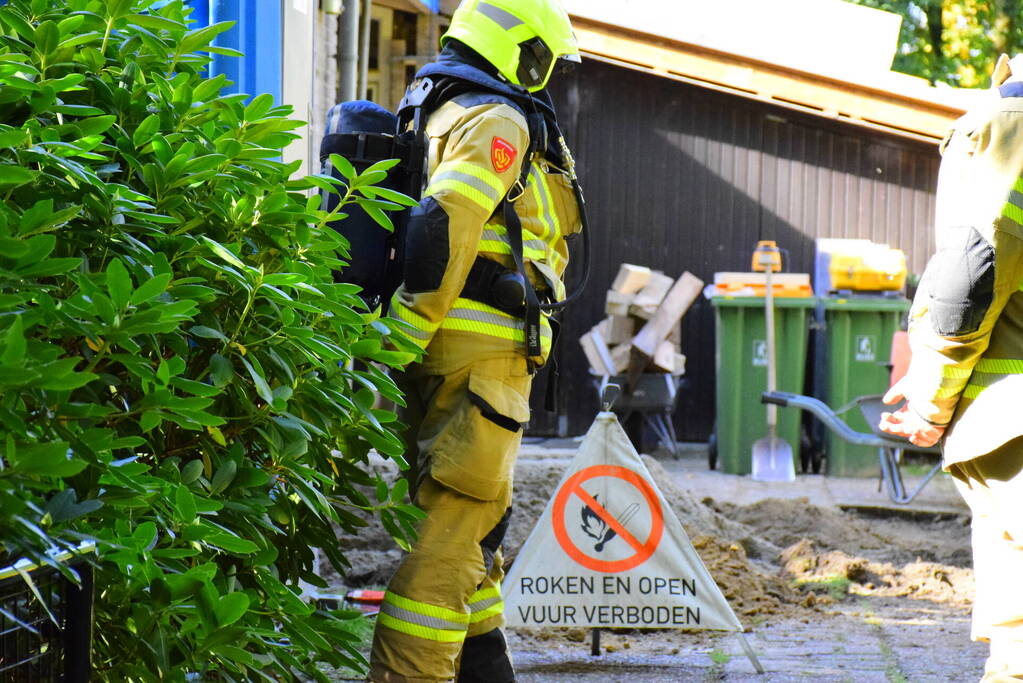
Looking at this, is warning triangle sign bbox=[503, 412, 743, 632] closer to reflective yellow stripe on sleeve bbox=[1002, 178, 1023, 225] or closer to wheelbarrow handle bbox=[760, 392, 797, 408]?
reflective yellow stripe on sleeve bbox=[1002, 178, 1023, 225]

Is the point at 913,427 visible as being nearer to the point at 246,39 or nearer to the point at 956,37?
the point at 246,39

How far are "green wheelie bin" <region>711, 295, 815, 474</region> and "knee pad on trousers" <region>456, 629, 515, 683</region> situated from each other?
6.47 meters

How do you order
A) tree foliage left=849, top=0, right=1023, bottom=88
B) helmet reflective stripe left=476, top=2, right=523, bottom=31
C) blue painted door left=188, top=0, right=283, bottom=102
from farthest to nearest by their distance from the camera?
tree foliage left=849, top=0, right=1023, bottom=88
blue painted door left=188, top=0, right=283, bottom=102
helmet reflective stripe left=476, top=2, right=523, bottom=31

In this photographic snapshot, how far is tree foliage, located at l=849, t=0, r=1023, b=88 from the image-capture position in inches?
782

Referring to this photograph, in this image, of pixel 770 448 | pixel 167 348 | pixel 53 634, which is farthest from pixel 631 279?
pixel 53 634

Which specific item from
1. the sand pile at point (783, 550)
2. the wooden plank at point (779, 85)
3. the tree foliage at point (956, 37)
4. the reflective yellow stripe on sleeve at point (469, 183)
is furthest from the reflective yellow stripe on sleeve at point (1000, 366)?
the tree foliage at point (956, 37)

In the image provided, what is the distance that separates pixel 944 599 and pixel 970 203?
11.0 ft

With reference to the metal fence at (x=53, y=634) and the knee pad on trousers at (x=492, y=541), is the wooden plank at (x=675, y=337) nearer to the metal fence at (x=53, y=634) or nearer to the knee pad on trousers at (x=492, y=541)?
the knee pad on trousers at (x=492, y=541)

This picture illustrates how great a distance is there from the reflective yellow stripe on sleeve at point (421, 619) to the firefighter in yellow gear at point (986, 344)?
1.44 m

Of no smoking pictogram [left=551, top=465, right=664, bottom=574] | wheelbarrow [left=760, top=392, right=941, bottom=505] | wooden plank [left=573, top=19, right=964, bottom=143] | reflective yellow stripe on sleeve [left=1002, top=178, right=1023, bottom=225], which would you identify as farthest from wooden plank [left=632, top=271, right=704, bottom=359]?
reflective yellow stripe on sleeve [left=1002, top=178, right=1023, bottom=225]

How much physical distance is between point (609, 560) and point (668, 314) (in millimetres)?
6543

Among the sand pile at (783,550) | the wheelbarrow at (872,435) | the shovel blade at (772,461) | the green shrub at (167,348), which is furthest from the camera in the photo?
the shovel blade at (772,461)

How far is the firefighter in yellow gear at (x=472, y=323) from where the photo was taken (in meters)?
3.64

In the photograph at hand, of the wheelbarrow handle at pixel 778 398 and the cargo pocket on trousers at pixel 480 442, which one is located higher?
the cargo pocket on trousers at pixel 480 442
